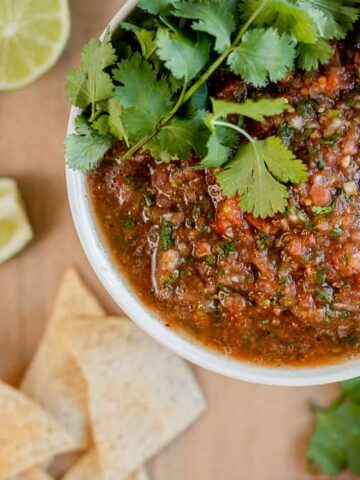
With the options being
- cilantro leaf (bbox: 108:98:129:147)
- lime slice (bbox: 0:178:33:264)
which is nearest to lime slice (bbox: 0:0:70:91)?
lime slice (bbox: 0:178:33:264)

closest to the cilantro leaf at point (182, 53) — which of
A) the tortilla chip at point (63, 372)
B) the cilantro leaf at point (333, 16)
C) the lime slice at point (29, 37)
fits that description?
the cilantro leaf at point (333, 16)

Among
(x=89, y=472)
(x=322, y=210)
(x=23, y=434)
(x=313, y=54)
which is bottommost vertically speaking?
(x=89, y=472)

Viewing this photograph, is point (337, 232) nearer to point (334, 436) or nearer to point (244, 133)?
point (244, 133)

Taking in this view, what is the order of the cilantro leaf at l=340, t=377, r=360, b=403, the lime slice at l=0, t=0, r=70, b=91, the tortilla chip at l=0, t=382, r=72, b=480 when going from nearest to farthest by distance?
1. the lime slice at l=0, t=0, r=70, b=91
2. the tortilla chip at l=0, t=382, r=72, b=480
3. the cilantro leaf at l=340, t=377, r=360, b=403

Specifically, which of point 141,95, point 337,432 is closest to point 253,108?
point 141,95

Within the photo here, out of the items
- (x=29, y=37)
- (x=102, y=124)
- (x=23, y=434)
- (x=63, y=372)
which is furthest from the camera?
(x=63, y=372)

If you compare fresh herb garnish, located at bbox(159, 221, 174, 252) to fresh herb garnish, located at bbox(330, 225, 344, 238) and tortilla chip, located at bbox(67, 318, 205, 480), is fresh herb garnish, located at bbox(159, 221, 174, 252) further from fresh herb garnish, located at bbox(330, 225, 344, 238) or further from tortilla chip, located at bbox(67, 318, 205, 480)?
tortilla chip, located at bbox(67, 318, 205, 480)

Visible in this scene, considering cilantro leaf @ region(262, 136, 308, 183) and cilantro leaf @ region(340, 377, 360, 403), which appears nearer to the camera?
cilantro leaf @ region(262, 136, 308, 183)

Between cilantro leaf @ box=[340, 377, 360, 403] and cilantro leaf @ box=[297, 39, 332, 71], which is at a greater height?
cilantro leaf @ box=[297, 39, 332, 71]
